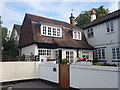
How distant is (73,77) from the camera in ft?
24.1

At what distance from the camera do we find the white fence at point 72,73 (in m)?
5.41

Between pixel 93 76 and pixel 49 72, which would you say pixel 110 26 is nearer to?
pixel 49 72

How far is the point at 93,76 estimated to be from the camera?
6090 mm

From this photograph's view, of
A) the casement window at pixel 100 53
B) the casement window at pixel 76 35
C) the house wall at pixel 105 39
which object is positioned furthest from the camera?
the casement window at pixel 76 35

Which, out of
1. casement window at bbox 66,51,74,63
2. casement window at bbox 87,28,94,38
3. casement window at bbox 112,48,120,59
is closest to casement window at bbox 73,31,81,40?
casement window at bbox 87,28,94,38

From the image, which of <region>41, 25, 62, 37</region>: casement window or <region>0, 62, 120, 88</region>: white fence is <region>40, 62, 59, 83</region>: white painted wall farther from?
<region>41, 25, 62, 37</region>: casement window

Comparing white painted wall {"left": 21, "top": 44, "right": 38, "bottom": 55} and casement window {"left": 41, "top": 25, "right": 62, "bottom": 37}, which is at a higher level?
casement window {"left": 41, "top": 25, "right": 62, "bottom": 37}

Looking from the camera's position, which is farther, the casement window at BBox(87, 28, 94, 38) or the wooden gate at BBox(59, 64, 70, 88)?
the casement window at BBox(87, 28, 94, 38)

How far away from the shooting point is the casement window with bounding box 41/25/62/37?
14.9 metres

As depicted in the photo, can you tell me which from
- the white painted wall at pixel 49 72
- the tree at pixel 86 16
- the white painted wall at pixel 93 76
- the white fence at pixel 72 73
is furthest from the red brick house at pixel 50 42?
the tree at pixel 86 16

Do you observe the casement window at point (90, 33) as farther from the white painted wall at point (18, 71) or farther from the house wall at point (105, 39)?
the white painted wall at point (18, 71)

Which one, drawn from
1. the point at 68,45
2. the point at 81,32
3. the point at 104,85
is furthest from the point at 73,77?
the point at 81,32

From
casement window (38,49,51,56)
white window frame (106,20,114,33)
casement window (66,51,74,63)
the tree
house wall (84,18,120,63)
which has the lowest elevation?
casement window (66,51,74,63)

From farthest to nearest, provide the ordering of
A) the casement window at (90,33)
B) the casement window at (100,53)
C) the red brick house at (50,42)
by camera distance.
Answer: the casement window at (90,33)
the casement window at (100,53)
the red brick house at (50,42)
